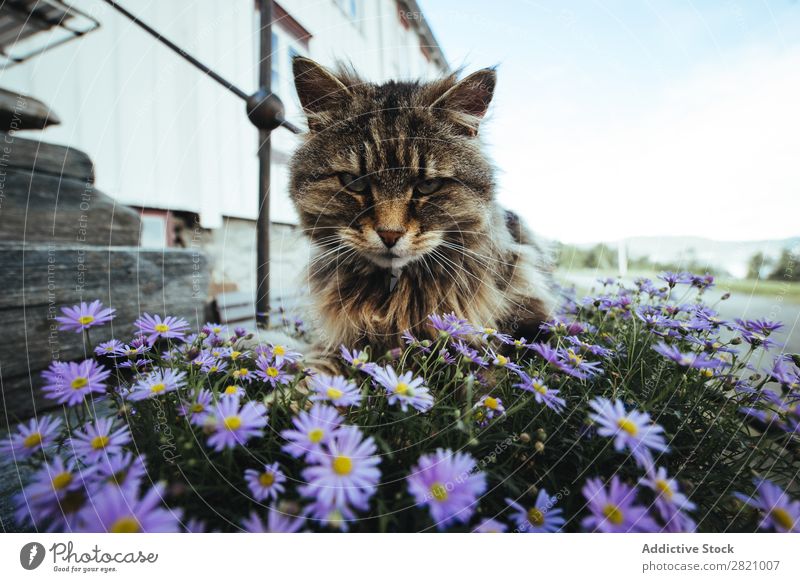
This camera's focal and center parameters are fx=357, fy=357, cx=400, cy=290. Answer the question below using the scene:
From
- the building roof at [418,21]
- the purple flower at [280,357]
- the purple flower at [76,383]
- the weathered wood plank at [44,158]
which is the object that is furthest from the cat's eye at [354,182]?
the weathered wood plank at [44,158]

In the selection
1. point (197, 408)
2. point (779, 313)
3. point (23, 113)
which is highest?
point (23, 113)

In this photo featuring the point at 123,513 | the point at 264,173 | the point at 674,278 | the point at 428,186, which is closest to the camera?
the point at 123,513

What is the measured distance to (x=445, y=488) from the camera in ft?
1.42

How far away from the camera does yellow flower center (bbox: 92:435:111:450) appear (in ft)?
1.60

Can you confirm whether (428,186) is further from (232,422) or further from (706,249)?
(232,422)

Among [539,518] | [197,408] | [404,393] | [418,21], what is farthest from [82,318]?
[418,21]

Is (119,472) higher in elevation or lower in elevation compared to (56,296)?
lower

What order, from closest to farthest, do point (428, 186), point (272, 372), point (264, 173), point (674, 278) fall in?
point (272, 372)
point (674, 278)
point (428, 186)
point (264, 173)

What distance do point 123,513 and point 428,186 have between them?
3.23 ft

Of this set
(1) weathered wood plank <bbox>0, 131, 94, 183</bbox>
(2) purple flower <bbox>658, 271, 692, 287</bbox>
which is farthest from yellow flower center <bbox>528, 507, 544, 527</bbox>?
(1) weathered wood plank <bbox>0, 131, 94, 183</bbox>

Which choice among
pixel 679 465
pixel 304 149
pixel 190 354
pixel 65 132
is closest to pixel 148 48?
pixel 65 132

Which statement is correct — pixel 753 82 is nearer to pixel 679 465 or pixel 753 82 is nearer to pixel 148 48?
pixel 679 465

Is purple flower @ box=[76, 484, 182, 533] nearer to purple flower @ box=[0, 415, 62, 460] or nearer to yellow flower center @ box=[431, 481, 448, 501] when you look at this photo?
purple flower @ box=[0, 415, 62, 460]
